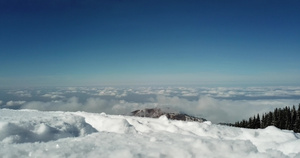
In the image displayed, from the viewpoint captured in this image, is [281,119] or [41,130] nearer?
[41,130]

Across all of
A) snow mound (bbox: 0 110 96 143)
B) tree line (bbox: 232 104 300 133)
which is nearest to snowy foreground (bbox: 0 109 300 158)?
snow mound (bbox: 0 110 96 143)

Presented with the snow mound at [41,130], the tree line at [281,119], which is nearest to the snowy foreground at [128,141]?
the snow mound at [41,130]

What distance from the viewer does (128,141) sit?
323 inches

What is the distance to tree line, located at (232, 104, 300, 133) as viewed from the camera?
78562mm

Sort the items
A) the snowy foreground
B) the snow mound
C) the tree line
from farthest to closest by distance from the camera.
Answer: the tree line, the snow mound, the snowy foreground

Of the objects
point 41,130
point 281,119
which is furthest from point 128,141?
point 281,119

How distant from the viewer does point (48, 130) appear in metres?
9.20

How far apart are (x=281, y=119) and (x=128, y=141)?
89.7 m

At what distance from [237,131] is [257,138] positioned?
4.15 feet

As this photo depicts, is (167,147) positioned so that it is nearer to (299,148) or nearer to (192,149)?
(192,149)

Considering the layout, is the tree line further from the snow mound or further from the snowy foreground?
the snow mound

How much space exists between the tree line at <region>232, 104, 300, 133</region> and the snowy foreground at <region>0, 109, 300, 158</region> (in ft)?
266

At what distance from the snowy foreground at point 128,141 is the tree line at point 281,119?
8120cm

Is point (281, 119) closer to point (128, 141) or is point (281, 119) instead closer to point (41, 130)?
point (128, 141)
